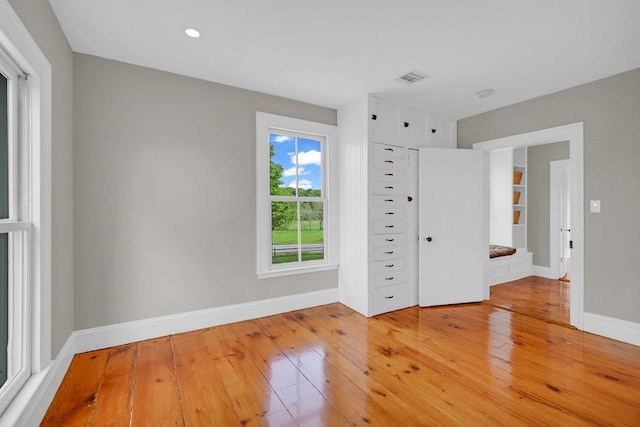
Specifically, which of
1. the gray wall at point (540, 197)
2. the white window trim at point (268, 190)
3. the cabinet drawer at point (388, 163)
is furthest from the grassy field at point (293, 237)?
the gray wall at point (540, 197)

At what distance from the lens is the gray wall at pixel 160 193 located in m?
2.54

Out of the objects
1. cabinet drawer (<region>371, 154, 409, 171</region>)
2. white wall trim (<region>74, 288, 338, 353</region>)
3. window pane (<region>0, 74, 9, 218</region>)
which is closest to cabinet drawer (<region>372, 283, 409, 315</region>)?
white wall trim (<region>74, 288, 338, 353</region>)

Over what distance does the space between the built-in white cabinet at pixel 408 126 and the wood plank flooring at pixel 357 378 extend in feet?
7.18

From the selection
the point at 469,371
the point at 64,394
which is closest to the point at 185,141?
the point at 64,394

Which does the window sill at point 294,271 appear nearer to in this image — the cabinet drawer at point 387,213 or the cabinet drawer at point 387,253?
the cabinet drawer at point 387,253

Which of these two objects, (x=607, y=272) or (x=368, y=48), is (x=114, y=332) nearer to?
(x=368, y=48)

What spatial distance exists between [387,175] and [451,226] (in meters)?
1.12

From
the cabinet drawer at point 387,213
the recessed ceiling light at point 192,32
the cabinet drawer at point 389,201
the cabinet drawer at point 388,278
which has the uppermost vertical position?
the recessed ceiling light at point 192,32

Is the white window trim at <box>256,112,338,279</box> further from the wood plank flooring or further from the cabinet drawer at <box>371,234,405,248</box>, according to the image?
the wood plank flooring

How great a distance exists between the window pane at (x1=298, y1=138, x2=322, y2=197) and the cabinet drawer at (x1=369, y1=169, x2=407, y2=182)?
2.39 ft

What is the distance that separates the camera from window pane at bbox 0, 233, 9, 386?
159 cm

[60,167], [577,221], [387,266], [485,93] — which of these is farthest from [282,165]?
[577,221]

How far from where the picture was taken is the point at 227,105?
3146 millimetres

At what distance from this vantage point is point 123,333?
8.70 feet
